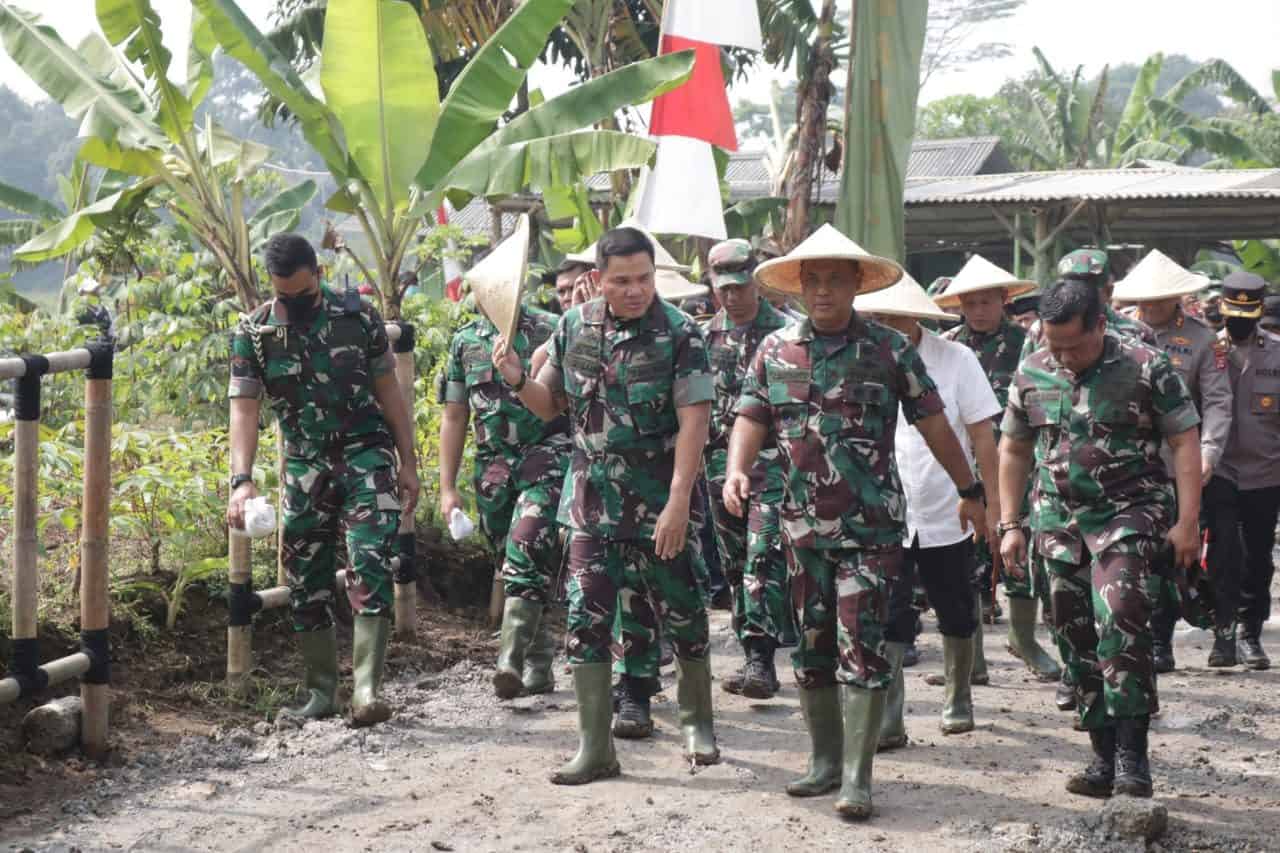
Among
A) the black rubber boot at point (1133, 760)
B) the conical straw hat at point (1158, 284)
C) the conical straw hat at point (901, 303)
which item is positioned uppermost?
the conical straw hat at point (1158, 284)

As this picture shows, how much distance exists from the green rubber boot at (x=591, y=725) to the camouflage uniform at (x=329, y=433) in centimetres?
115

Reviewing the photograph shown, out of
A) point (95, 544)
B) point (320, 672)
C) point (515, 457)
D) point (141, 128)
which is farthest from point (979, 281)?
point (141, 128)

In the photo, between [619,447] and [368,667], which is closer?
[619,447]

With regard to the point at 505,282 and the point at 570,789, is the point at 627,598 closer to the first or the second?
the point at 570,789

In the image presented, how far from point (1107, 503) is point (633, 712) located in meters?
2.06

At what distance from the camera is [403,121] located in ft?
29.2

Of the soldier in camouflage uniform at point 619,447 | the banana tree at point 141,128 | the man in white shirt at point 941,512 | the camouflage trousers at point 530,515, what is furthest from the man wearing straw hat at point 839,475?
the banana tree at point 141,128

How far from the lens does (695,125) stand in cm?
1098

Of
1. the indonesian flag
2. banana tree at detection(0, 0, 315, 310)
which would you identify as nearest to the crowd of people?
banana tree at detection(0, 0, 315, 310)

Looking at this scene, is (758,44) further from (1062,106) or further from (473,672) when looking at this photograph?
(1062,106)

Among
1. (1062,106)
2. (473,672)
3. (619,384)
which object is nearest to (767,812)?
(619,384)

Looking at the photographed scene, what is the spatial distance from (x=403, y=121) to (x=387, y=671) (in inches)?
133

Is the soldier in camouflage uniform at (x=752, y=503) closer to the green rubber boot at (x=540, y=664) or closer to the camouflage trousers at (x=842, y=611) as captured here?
the green rubber boot at (x=540, y=664)

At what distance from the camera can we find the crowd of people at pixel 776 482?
4984mm
